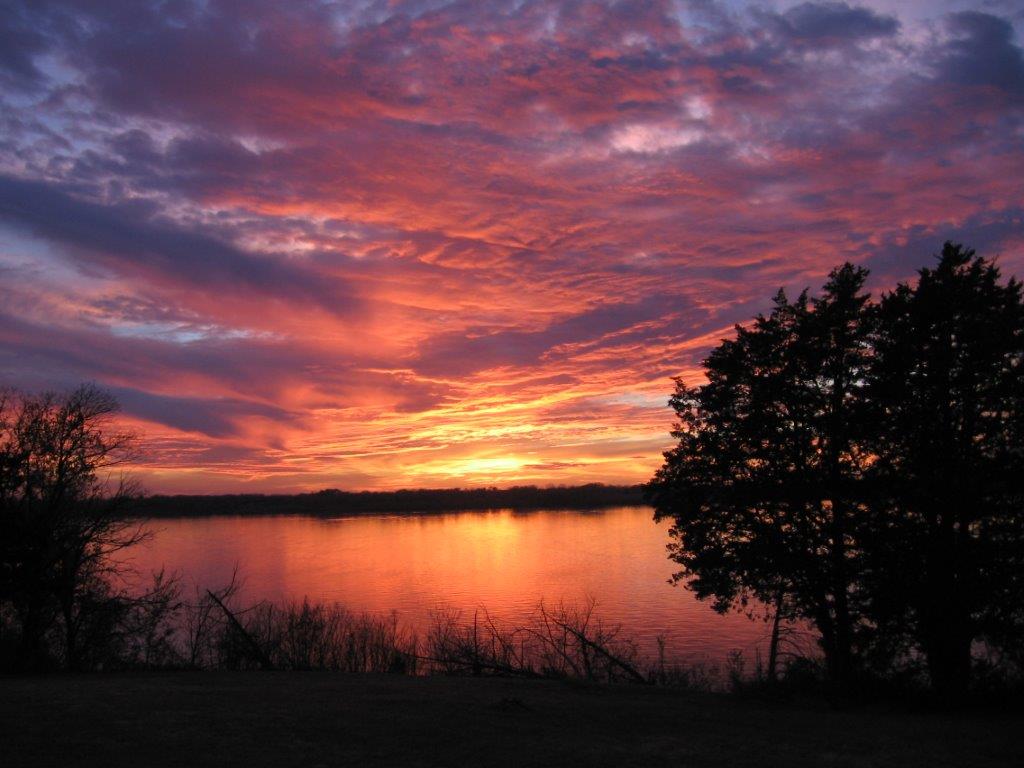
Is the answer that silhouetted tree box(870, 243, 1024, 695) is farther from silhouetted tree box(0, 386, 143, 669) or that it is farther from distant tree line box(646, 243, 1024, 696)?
silhouetted tree box(0, 386, 143, 669)

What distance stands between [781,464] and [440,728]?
16.3 meters

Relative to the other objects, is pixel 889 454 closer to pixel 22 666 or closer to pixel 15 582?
pixel 15 582

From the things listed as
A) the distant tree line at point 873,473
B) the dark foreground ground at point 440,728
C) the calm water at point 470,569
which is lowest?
the calm water at point 470,569

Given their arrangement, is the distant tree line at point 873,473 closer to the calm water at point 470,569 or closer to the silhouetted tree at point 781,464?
the silhouetted tree at point 781,464

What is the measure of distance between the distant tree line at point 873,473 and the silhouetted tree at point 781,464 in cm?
5

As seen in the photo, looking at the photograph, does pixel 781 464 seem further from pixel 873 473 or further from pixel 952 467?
pixel 952 467

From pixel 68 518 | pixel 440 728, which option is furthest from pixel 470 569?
pixel 440 728

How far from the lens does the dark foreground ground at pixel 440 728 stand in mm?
9969

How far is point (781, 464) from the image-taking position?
24.7 m

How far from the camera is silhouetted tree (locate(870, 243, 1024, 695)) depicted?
18797 mm

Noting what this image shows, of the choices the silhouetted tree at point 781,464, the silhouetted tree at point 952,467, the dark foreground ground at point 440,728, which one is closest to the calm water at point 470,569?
the silhouetted tree at point 781,464

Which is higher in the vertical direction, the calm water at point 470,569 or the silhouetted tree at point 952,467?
→ the silhouetted tree at point 952,467

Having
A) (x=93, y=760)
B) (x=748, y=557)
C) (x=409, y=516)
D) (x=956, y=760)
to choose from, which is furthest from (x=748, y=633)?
(x=409, y=516)

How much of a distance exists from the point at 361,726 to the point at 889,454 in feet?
51.4
